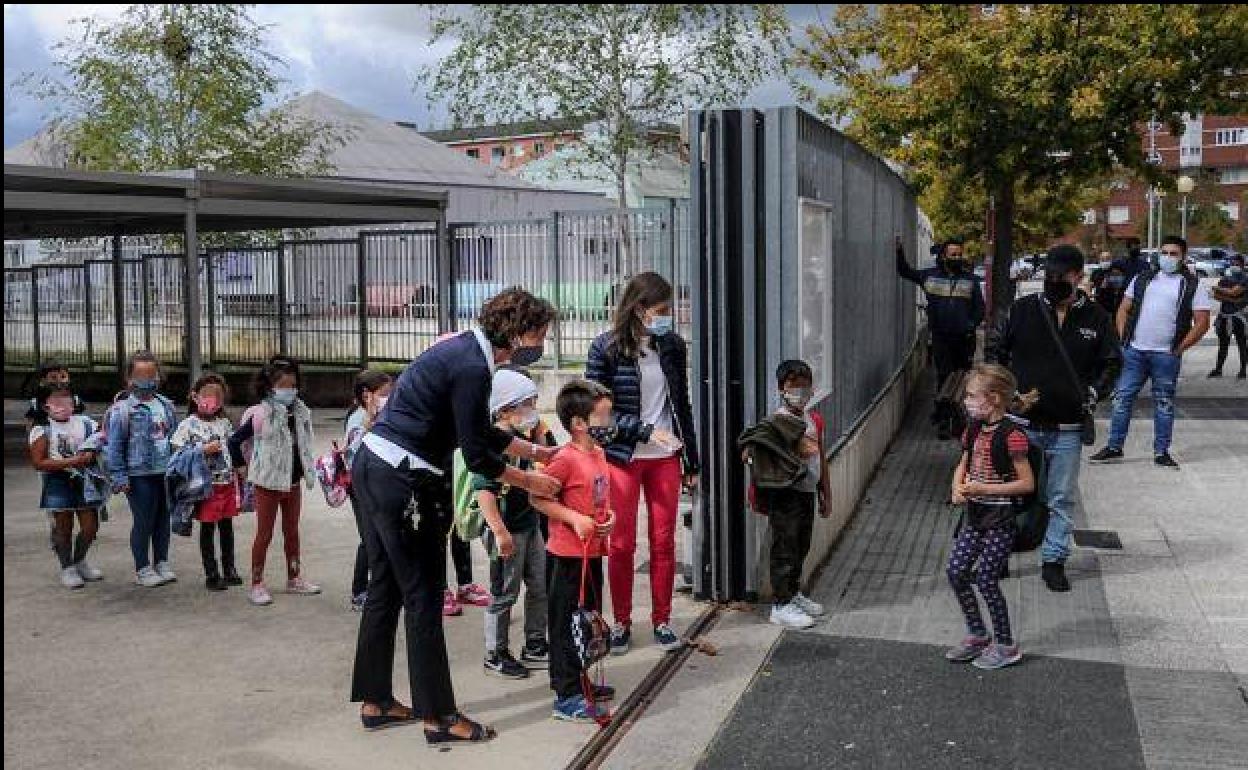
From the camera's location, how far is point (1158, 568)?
711cm

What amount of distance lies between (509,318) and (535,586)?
148 centimetres

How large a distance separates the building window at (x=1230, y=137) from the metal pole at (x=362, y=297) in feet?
297

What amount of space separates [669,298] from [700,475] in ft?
3.69

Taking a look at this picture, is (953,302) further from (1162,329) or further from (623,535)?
(623,535)

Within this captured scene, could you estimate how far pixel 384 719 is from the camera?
4.82 metres

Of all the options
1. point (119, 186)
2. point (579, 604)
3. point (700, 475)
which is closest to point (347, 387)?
point (119, 186)

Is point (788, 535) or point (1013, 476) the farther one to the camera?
point (788, 535)

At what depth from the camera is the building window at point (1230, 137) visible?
300 ft

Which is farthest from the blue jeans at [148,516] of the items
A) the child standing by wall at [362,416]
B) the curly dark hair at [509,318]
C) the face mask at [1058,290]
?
the face mask at [1058,290]

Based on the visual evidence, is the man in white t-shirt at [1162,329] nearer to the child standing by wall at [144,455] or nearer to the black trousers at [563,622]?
the black trousers at [563,622]

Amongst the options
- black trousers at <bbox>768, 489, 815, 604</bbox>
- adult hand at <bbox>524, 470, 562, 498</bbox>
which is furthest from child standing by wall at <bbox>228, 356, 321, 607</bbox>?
black trousers at <bbox>768, 489, 815, 604</bbox>

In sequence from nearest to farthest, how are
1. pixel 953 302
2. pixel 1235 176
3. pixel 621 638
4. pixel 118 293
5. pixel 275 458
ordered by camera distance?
1. pixel 621 638
2. pixel 275 458
3. pixel 953 302
4. pixel 118 293
5. pixel 1235 176

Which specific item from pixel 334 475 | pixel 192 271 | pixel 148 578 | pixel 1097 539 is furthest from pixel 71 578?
pixel 1097 539

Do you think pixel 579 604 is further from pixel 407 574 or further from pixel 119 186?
pixel 119 186
